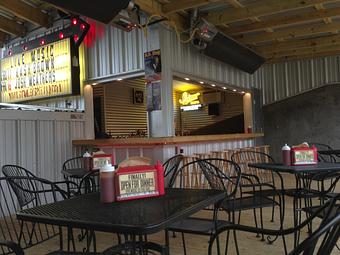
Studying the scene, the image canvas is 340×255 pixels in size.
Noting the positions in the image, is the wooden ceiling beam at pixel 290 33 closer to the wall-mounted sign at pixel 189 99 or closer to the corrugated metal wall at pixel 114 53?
the corrugated metal wall at pixel 114 53

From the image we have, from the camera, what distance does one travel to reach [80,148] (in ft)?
22.0

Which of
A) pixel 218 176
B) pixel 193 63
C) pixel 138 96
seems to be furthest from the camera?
pixel 138 96

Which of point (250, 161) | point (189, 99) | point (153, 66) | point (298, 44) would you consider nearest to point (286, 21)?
point (298, 44)

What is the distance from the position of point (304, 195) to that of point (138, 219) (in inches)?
106

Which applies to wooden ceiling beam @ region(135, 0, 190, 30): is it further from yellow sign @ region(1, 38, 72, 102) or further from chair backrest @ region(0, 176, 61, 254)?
chair backrest @ region(0, 176, 61, 254)

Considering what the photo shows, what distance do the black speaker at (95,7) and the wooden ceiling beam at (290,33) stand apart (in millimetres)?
4089

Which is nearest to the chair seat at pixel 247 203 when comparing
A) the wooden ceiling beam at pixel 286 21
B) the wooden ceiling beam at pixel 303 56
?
the wooden ceiling beam at pixel 286 21

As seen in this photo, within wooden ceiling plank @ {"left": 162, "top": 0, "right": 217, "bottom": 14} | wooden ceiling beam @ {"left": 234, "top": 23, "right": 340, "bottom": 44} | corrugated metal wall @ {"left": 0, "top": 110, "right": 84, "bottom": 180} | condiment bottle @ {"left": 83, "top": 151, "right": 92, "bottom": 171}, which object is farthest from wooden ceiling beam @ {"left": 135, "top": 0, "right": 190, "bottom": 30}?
condiment bottle @ {"left": 83, "top": 151, "right": 92, "bottom": 171}

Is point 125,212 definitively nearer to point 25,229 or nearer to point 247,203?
point 247,203

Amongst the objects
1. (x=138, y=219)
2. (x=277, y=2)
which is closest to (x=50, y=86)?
(x=277, y=2)

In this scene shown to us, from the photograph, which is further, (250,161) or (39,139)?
(250,161)

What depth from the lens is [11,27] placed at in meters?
7.98

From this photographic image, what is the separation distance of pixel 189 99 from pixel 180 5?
283 inches

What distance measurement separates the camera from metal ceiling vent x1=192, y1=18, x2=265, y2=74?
6461 millimetres
